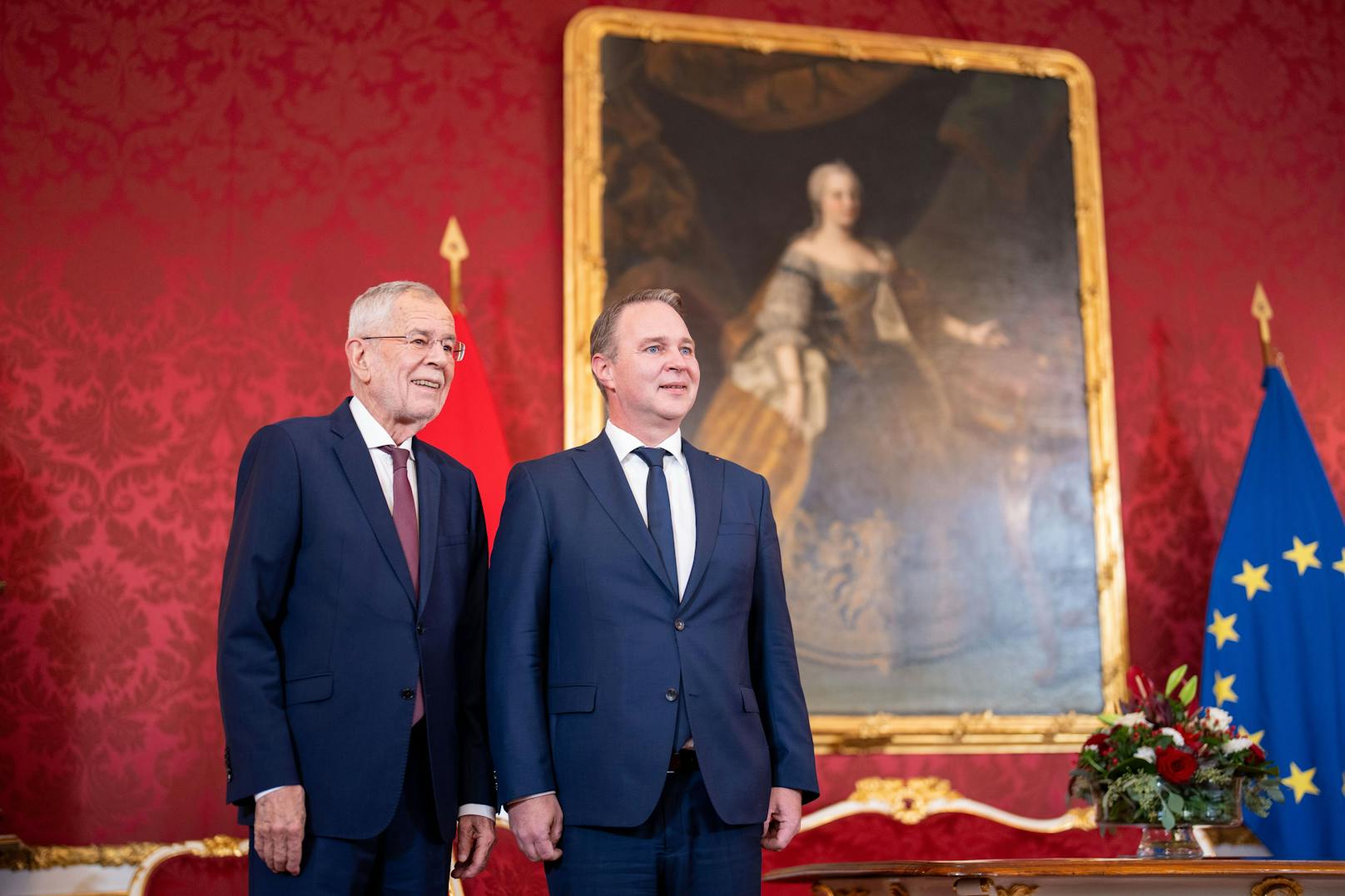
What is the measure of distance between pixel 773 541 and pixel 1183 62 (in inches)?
144

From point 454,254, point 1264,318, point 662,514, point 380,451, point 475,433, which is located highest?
point 454,254

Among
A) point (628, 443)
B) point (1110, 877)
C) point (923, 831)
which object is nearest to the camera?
point (628, 443)

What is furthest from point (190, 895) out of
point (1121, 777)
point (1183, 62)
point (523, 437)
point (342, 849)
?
point (1183, 62)

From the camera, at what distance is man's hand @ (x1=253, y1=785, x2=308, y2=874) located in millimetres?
2307

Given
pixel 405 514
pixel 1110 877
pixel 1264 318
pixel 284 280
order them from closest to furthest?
1. pixel 405 514
2. pixel 1110 877
3. pixel 284 280
4. pixel 1264 318

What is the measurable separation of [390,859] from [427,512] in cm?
62

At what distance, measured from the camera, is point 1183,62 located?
5539 millimetres

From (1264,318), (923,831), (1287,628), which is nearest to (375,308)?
(923,831)

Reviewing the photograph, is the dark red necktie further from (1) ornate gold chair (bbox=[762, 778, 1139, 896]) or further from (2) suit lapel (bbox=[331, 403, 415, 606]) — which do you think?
(1) ornate gold chair (bbox=[762, 778, 1139, 896])

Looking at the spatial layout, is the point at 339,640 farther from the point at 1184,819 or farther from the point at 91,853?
the point at 1184,819

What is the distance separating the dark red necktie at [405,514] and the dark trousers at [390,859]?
0.29 metres

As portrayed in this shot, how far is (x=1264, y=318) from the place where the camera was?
5.27 m

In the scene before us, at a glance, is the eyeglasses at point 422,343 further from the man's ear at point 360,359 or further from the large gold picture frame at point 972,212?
the large gold picture frame at point 972,212

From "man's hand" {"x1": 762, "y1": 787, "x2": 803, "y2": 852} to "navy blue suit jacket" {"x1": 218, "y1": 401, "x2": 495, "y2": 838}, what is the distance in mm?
519
